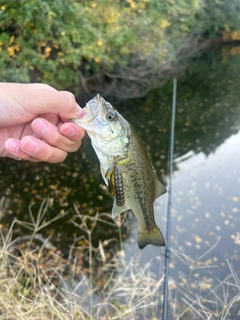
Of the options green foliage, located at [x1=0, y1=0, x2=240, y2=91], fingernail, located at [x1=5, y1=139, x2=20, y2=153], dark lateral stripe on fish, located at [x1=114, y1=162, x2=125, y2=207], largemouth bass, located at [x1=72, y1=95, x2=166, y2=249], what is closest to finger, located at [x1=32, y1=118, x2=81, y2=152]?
fingernail, located at [x1=5, y1=139, x2=20, y2=153]

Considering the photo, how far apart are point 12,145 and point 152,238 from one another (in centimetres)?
101

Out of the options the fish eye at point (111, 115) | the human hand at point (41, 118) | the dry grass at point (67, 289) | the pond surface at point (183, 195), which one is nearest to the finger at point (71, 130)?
the human hand at point (41, 118)

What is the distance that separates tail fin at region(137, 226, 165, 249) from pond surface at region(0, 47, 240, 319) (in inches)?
61.5

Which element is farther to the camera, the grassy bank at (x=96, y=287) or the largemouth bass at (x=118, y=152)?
the grassy bank at (x=96, y=287)

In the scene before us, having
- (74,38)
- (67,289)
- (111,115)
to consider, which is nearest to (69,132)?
(111,115)

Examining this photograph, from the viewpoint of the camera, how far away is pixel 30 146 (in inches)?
82.7

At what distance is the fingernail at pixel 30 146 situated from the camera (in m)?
2.09

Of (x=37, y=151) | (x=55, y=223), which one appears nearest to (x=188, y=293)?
(x=55, y=223)

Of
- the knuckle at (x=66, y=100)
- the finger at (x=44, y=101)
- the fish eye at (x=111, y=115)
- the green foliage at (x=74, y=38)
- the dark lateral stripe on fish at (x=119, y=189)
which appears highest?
the fish eye at (x=111, y=115)

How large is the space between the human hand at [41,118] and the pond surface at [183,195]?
2.02 m

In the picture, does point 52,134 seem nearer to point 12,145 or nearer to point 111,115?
point 12,145

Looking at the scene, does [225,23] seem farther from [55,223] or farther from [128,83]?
[55,223]

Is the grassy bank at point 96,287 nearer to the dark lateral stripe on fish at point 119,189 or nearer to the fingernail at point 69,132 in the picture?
the fingernail at point 69,132

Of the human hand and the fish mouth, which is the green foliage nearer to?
the human hand
